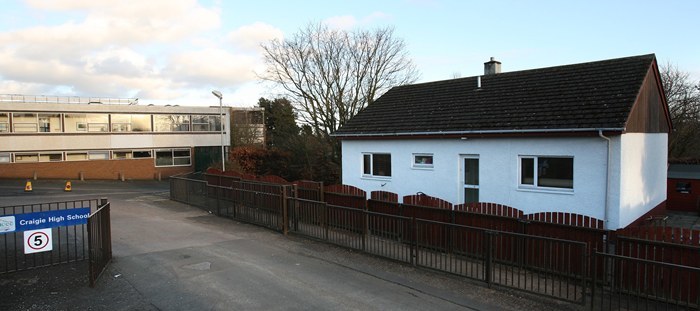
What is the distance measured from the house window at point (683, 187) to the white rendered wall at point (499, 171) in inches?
336

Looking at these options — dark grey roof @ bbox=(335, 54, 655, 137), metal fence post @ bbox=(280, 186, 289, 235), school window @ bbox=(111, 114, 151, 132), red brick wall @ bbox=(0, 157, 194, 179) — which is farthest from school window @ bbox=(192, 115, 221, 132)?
metal fence post @ bbox=(280, 186, 289, 235)

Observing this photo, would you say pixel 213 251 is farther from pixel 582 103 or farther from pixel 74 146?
pixel 74 146

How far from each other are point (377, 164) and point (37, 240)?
11.2m

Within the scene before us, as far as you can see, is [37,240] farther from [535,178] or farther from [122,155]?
[122,155]

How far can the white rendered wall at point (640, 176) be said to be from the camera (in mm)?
10945

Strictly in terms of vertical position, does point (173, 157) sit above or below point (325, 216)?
above

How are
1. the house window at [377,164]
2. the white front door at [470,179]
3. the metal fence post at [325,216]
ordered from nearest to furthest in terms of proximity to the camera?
the metal fence post at [325,216]
the white front door at [470,179]
the house window at [377,164]

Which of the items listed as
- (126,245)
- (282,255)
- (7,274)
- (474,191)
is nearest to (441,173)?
(474,191)

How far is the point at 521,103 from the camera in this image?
532 inches

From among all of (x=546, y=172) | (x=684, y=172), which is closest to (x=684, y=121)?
(x=684, y=172)

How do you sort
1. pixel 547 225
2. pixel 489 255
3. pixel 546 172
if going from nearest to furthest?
pixel 489 255
pixel 547 225
pixel 546 172

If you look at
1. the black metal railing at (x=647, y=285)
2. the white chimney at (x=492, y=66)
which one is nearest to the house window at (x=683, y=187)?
the white chimney at (x=492, y=66)

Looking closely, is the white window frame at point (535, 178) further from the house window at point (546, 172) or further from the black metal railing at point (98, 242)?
the black metal railing at point (98, 242)

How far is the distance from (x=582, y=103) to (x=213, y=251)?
1029 cm
